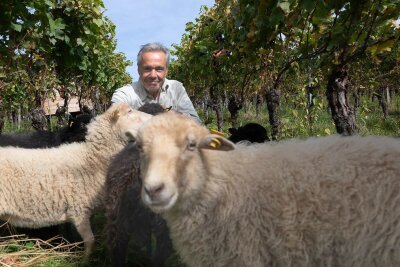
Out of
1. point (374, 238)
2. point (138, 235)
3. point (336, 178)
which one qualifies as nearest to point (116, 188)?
point (138, 235)

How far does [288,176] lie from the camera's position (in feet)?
7.72

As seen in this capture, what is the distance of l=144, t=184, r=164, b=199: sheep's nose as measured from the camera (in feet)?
6.77

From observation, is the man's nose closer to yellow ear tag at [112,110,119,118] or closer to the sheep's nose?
yellow ear tag at [112,110,119,118]

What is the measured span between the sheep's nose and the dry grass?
1.94 meters

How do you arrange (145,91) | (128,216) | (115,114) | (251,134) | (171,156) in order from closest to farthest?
1. (171,156)
2. (128,216)
3. (115,114)
4. (145,91)
5. (251,134)

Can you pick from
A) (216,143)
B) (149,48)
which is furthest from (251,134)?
(216,143)

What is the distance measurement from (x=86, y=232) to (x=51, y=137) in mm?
2068

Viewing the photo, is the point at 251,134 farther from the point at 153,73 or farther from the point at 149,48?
the point at 149,48

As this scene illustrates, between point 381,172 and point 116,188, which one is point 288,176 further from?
point 116,188

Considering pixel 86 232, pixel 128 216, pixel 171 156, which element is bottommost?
pixel 86 232

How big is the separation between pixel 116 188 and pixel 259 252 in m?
1.42

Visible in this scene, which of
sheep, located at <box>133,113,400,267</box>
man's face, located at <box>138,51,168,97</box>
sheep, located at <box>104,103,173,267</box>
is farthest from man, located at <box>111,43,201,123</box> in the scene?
sheep, located at <box>133,113,400,267</box>

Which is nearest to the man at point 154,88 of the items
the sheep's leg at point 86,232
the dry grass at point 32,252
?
the sheep's leg at point 86,232

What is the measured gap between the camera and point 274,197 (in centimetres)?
232
